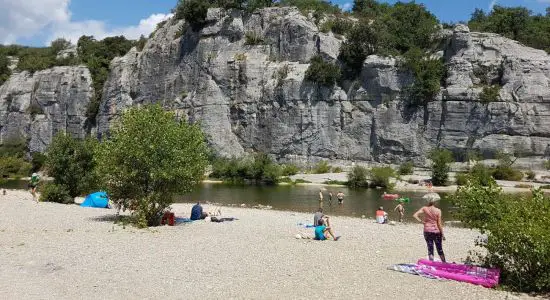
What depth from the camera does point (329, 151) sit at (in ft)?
244

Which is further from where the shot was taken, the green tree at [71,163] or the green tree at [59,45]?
the green tree at [59,45]

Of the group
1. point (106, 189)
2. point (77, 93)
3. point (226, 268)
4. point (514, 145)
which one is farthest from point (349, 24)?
point (226, 268)

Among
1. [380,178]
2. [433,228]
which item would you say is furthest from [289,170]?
[433,228]

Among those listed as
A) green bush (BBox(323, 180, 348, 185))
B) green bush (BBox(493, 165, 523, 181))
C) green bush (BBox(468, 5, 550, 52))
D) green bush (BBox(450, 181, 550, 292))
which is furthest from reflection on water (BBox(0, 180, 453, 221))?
green bush (BBox(468, 5, 550, 52))

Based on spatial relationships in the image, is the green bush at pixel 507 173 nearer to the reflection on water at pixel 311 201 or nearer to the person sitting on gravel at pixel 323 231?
the reflection on water at pixel 311 201

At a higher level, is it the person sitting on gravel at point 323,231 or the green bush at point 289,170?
the person sitting on gravel at point 323,231

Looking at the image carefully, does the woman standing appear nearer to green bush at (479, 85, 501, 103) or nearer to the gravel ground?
the gravel ground

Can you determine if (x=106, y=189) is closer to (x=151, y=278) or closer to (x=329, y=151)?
(x=151, y=278)

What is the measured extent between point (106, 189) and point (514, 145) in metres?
59.1

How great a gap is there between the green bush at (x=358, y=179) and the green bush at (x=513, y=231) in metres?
46.9

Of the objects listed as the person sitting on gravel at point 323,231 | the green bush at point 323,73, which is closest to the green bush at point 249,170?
the green bush at point 323,73

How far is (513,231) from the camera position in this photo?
10.6 m

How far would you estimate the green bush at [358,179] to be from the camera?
195 ft

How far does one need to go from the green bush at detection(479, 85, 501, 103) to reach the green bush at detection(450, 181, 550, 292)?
59916mm
